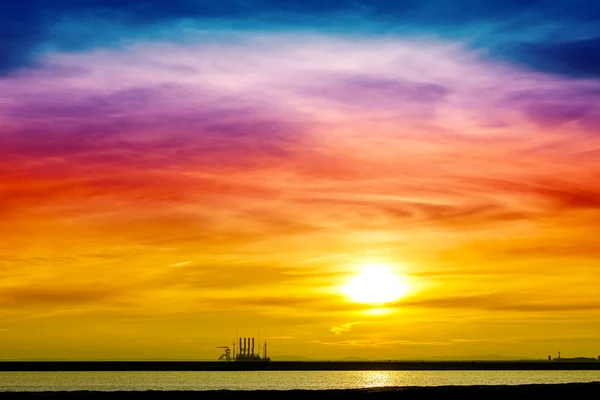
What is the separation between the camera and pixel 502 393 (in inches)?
2778

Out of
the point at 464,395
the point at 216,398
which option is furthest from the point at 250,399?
the point at 464,395

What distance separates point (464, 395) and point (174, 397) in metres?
23.0

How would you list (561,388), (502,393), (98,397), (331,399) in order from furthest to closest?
(561,388) < (502,393) < (331,399) < (98,397)

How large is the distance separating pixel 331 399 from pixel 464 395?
1199cm

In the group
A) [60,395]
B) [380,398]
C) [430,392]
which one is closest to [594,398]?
[430,392]

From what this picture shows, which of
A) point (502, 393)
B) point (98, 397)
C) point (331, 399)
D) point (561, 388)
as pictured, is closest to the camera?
point (98, 397)

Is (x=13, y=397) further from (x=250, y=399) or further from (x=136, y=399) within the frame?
(x=250, y=399)

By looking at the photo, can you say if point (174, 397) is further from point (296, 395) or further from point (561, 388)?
point (561, 388)

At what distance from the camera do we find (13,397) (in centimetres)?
6244

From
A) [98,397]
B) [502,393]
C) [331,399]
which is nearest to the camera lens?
[98,397]

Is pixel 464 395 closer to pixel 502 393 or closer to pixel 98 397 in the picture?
pixel 502 393

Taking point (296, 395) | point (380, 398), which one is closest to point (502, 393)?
point (380, 398)

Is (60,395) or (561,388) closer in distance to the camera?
(60,395)

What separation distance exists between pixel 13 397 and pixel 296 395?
66.7 feet
